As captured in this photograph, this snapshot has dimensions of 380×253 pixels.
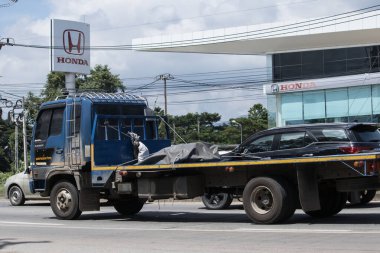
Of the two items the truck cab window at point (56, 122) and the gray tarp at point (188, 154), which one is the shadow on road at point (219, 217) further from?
the truck cab window at point (56, 122)

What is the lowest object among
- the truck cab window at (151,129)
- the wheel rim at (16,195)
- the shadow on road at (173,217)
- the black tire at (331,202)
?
the shadow on road at (173,217)

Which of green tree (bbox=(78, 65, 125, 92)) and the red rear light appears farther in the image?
green tree (bbox=(78, 65, 125, 92))

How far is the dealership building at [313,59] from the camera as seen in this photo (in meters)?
44.2

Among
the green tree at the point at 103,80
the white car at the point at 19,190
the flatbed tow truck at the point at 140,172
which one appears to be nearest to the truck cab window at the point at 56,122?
the flatbed tow truck at the point at 140,172

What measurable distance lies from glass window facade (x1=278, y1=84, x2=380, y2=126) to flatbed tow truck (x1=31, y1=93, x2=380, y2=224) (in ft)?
101

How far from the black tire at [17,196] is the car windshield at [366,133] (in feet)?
46.4

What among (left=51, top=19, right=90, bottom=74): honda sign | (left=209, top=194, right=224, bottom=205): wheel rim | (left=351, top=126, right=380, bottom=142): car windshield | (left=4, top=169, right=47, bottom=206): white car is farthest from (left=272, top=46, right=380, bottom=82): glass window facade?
(left=351, top=126, right=380, bottom=142): car windshield

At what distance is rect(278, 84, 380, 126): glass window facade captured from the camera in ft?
148

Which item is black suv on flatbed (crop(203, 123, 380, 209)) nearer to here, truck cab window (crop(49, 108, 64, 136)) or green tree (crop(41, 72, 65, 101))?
truck cab window (crop(49, 108, 64, 136))

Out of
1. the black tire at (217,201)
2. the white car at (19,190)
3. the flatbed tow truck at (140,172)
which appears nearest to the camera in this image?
the flatbed tow truck at (140,172)

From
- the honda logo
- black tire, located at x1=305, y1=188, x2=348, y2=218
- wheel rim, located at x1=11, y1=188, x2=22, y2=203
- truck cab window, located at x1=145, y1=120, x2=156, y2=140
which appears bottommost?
wheel rim, located at x1=11, y1=188, x2=22, y2=203

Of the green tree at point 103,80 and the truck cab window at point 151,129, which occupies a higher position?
the green tree at point 103,80

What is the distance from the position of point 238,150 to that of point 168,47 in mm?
35293

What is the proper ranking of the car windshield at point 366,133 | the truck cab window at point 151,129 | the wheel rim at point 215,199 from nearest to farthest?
the car windshield at point 366,133 → the truck cab window at point 151,129 → the wheel rim at point 215,199
